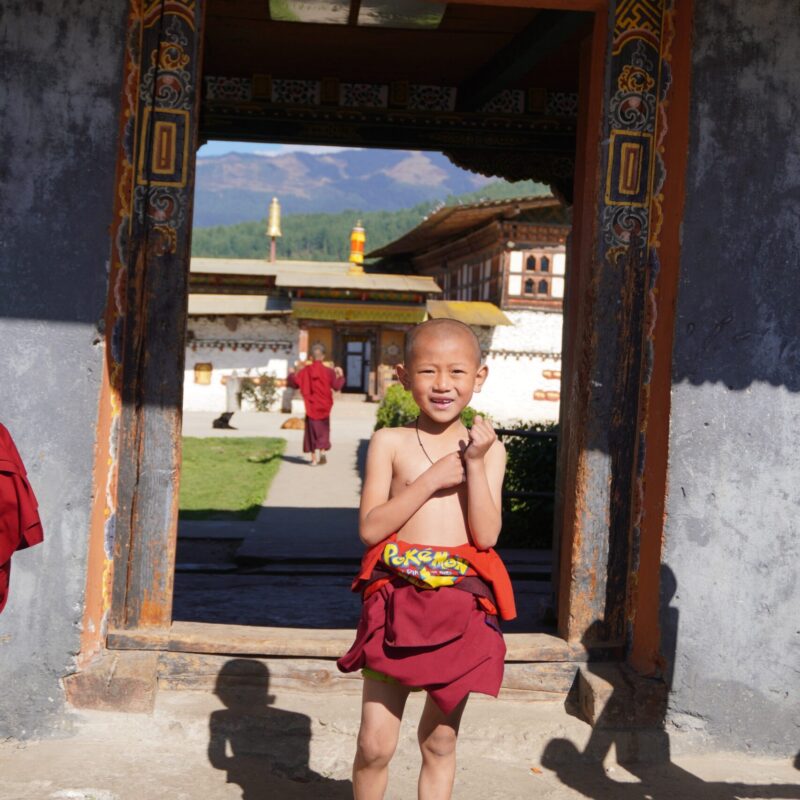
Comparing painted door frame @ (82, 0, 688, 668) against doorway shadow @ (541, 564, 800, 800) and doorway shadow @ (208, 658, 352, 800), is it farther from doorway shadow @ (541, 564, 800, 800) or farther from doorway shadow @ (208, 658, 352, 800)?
doorway shadow @ (208, 658, 352, 800)

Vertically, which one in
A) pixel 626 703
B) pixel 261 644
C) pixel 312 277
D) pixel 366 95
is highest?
pixel 312 277

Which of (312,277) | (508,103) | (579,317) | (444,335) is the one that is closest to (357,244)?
(312,277)

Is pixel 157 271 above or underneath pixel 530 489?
above

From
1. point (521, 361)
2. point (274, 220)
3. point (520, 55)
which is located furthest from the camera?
point (274, 220)

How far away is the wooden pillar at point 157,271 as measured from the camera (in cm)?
410

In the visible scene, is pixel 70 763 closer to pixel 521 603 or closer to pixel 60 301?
pixel 60 301

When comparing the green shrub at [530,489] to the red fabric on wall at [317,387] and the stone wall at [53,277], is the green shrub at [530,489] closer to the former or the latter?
the stone wall at [53,277]

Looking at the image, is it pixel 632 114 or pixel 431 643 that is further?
pixel 632 114

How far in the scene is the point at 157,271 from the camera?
13.5 feet

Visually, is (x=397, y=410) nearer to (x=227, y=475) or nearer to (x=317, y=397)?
(x=317, y=397)

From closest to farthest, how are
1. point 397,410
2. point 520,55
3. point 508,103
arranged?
point 520,55 → point 508,103 → point 397,410

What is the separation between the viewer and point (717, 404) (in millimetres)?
4102

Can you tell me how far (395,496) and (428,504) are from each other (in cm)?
11

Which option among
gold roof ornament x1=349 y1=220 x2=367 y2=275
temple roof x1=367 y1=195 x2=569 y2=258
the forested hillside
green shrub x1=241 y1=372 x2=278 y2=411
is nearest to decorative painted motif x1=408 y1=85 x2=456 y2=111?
temple roof x1=367 y1=195 x2=569 y2=258
